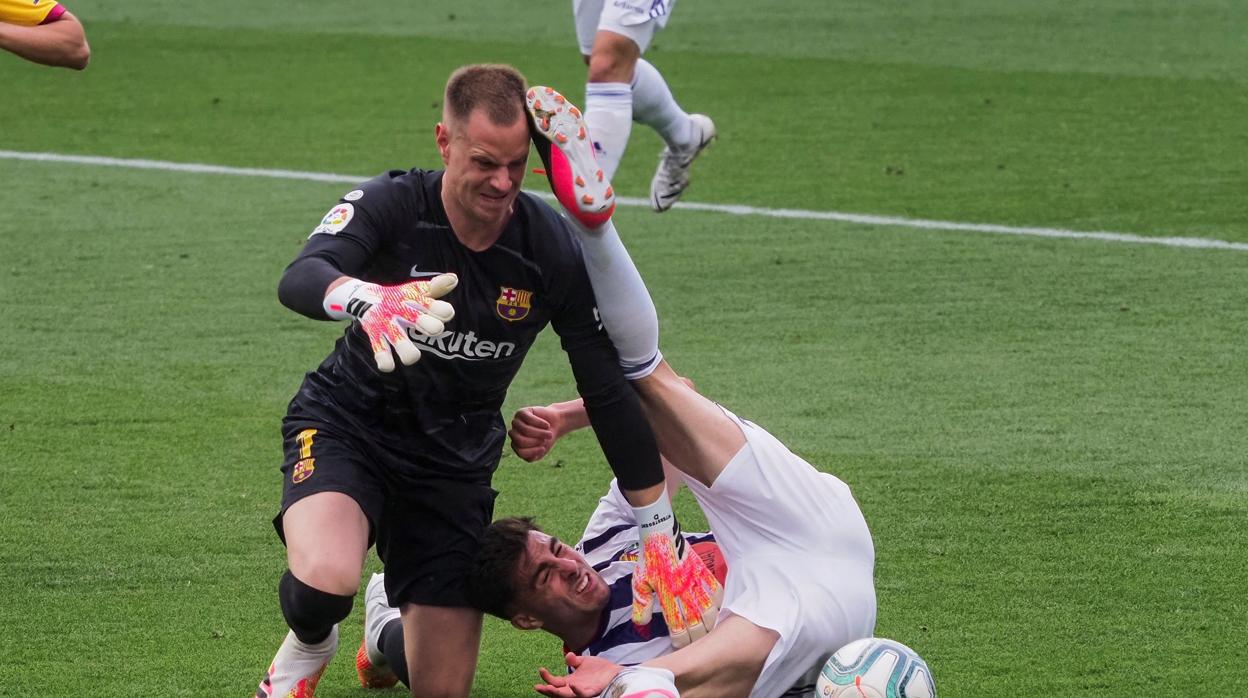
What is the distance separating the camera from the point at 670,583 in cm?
446

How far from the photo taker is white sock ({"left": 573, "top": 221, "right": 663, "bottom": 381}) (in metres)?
4.47

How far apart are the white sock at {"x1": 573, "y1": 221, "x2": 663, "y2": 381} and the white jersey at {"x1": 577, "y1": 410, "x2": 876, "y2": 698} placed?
→ 1.33 feet

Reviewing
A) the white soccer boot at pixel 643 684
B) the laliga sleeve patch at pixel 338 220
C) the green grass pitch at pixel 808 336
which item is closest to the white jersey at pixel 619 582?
the white soccer boot at pixel 643 684

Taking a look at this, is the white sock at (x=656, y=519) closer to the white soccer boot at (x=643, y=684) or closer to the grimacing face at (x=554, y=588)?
the grimacing face at (x=554, y=588)

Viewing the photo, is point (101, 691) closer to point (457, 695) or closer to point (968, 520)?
point (457, 695)

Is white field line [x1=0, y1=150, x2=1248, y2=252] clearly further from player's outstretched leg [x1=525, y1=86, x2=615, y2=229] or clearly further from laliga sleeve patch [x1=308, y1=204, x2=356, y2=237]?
laliga sleeve patch [x1=308, y1=204, x2=356, y2=237]

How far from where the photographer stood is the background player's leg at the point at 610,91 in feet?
25.6

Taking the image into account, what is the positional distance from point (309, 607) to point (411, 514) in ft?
1.75

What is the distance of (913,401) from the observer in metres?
6.85

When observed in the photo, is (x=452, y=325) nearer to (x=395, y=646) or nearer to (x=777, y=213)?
(x=395, y=646)

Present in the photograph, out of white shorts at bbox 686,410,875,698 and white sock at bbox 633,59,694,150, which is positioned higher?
white shorts at bbox 686,410,875,698

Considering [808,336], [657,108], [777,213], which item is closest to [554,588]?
[808,336]

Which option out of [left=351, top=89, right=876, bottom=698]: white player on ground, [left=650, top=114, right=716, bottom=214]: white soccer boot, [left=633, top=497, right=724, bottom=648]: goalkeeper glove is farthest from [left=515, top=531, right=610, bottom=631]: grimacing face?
[left=650, top=114, right=716, bottom=214]: white soccer boot

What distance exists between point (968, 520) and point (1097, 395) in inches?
56.0
